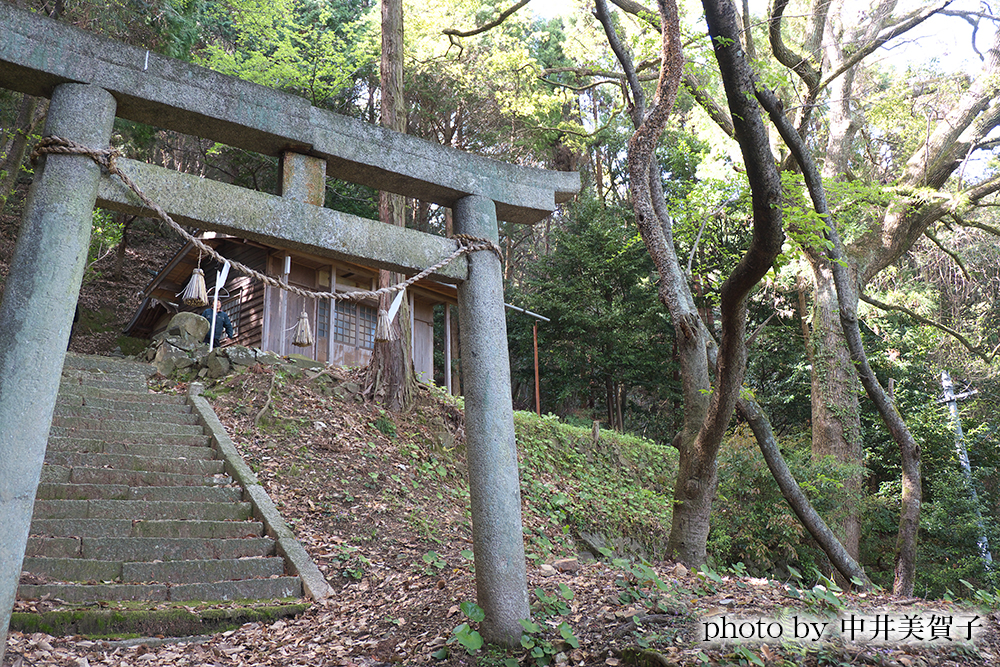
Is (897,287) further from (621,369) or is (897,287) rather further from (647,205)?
(647,205)

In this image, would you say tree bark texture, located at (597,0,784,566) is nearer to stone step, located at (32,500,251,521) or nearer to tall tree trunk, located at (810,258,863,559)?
stone step, located at (32,500,251,521)

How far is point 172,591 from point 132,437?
3426mm

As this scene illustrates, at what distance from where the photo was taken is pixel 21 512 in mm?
3461

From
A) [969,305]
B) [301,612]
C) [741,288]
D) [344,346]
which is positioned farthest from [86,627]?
[969,305]

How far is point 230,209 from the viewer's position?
13.9ft

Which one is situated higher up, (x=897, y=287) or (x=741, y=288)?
(x=897, y=287)

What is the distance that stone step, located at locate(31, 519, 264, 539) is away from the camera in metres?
6.14

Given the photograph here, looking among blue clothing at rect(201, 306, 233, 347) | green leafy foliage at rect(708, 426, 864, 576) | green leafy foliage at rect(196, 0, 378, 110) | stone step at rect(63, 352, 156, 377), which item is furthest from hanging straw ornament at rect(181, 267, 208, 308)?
green leafy foliage at rect(196, 0, 378, 110)

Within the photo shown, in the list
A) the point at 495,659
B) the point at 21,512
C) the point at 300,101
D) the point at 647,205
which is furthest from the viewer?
the point at 647,205

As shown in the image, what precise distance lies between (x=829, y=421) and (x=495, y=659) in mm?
8906

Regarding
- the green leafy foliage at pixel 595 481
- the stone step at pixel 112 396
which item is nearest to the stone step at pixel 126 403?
the stone step at pixel 112 396

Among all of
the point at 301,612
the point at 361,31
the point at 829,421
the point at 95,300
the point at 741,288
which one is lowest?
the point at 301,612

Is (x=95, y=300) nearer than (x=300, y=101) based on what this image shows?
No

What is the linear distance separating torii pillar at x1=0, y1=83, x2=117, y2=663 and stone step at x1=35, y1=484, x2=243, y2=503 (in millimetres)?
3509
